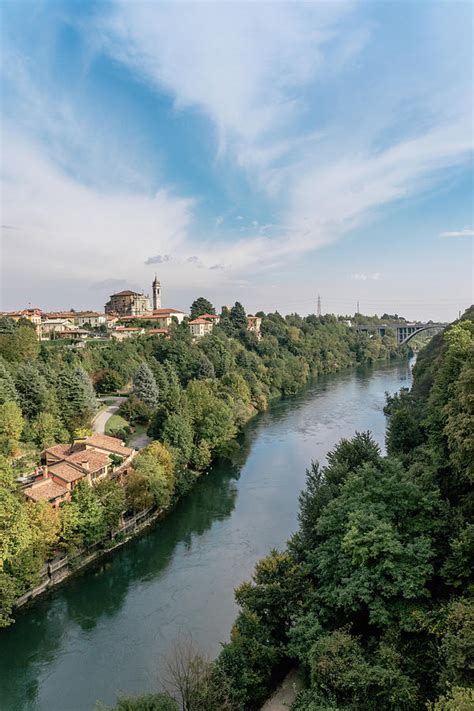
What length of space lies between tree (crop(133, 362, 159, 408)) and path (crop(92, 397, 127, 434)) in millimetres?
2012

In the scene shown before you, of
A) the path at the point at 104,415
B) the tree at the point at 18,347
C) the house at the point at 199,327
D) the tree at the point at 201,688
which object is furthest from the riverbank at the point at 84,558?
the house at the point at 199,327

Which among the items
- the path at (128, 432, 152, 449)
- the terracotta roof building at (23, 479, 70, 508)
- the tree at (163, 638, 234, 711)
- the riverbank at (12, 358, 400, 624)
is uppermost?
the terracotta roof building at (23, 479, 70, 508)

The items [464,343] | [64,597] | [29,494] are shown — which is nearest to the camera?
[64,597]

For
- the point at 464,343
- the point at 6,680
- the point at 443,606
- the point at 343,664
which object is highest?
the point at 464,343

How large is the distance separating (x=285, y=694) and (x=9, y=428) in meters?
17.2

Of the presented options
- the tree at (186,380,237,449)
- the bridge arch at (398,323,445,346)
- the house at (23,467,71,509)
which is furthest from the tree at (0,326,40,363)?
the bridge arch at (398,323,445,346)

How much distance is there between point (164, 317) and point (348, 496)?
159 feet

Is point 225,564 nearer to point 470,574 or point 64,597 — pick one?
point 64,597

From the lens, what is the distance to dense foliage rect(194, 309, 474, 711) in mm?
8602

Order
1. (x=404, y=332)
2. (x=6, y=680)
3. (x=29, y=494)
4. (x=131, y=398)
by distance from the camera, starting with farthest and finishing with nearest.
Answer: (x=404, y=332) < (x=131, y=398) < (x=29, y=494) < (x=6, y=680)

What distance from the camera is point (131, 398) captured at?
32.8 metres

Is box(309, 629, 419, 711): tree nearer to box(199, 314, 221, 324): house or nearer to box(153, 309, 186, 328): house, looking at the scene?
box(153, 309, 186, 328): house

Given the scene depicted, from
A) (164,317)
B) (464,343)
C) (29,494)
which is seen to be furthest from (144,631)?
(164,317)

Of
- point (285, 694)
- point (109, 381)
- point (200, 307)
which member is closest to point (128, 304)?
point (200, 307)
